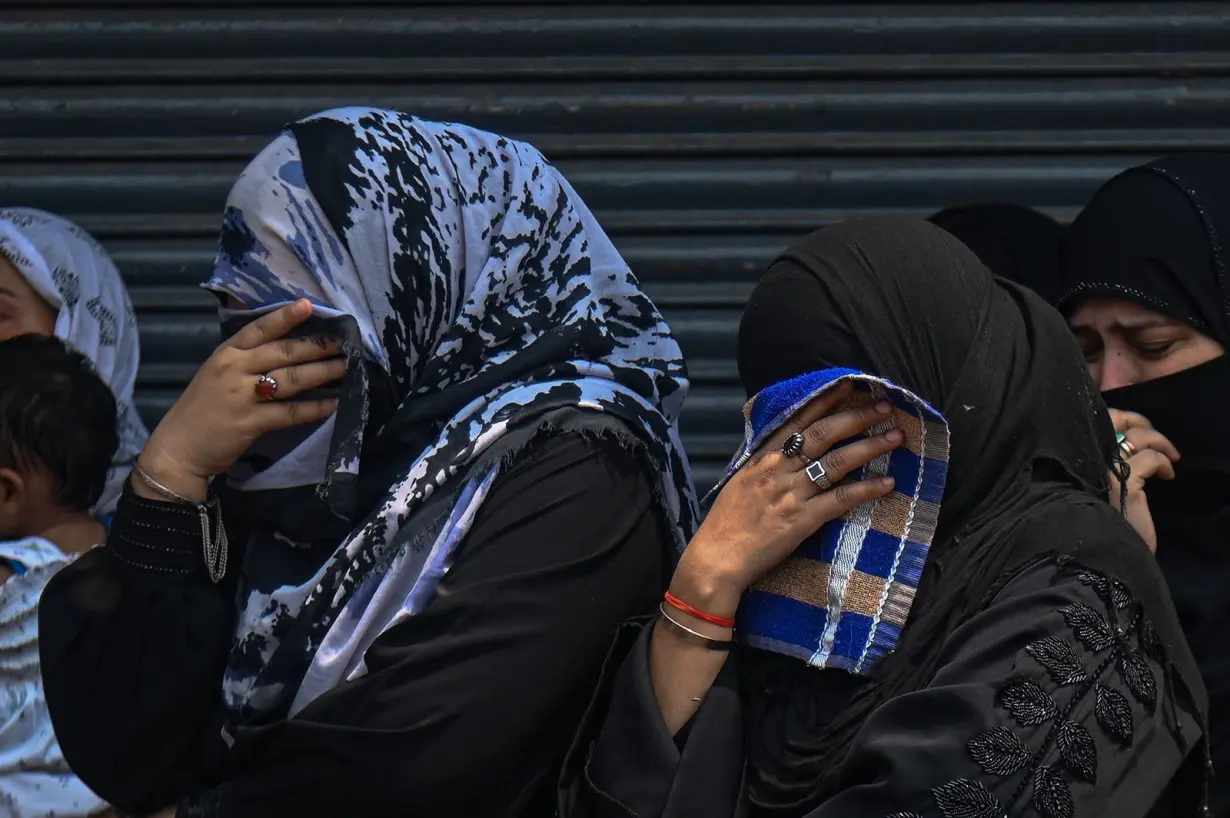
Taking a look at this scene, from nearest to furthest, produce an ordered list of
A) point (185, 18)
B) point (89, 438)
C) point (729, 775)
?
point (729, 775)
point (89, 438)
point (185, 18)

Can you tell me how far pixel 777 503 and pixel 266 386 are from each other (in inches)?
32.9

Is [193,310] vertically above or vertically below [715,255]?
below

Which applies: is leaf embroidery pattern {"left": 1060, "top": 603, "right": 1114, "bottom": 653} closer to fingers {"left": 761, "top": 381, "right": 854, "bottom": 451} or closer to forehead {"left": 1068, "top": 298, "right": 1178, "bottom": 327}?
fingers {"left": 761, "top": 381, "right": 854, "bottom": 451}

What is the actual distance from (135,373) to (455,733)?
5.46ft

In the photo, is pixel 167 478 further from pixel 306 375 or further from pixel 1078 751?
pixel 1078 751

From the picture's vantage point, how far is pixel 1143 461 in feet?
7.48

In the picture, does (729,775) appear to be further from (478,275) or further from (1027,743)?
(478,275)

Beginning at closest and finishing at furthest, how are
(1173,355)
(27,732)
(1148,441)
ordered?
(1148,441)
(1173,355)
(27,732)

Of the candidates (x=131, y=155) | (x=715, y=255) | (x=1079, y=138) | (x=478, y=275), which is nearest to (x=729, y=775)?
(x=478, y=275)

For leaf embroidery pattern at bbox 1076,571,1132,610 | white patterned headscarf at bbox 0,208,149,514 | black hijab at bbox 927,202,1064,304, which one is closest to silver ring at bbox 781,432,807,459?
leaf embroidery pattern at bbox 1076,571,1132,610

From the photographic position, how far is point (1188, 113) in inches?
136

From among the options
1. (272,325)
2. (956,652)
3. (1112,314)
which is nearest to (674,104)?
(1112,314)

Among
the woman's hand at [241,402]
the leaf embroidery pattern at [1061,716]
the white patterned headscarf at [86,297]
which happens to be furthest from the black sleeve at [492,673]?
the white patterned headscarf at [86,297]

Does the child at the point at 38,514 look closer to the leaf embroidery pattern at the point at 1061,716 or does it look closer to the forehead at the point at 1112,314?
the leaf embroidery pattern at the point at 1061,716
